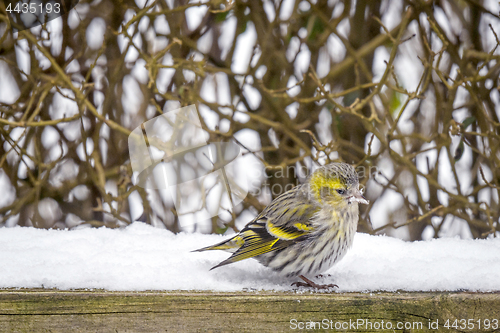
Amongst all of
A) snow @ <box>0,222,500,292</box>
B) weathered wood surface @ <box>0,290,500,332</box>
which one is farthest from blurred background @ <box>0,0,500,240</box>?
weathered wood surface @ <box>0,290,500,332</box>

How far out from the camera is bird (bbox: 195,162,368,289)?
121 centimetres

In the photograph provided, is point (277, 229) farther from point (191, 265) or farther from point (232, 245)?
point (191, 265)

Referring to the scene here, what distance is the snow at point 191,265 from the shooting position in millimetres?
1114

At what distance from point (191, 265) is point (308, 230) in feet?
1.16

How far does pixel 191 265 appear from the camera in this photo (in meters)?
1.27

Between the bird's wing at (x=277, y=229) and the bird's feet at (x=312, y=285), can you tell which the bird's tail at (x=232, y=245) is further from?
the bird's feet at (x=312, y=285)

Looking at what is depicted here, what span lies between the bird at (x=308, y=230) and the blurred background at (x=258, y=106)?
0.80m

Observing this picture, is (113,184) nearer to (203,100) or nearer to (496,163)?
(203,100)

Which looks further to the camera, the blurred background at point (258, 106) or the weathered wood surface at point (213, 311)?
the blurred background at point (258, 106)

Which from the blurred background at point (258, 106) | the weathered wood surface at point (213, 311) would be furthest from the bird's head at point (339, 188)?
the blurred background at point (258, 106)

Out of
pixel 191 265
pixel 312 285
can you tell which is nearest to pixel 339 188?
pixel 312 285

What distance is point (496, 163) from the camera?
219 centimetres

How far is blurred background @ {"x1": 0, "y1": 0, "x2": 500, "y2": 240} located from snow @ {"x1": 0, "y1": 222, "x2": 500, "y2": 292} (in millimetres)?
705

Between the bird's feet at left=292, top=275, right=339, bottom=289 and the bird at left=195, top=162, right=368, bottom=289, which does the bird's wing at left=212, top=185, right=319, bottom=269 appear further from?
the bird's feet at left=292, top=275, right=339, bottom=289
